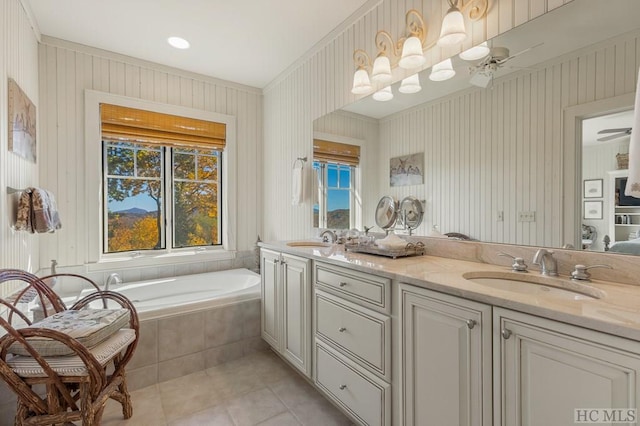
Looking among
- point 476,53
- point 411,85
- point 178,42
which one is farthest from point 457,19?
point 178,42

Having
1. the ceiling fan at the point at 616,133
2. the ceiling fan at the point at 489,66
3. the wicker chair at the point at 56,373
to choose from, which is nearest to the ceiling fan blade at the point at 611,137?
the ceiling fan at the point at 616,133

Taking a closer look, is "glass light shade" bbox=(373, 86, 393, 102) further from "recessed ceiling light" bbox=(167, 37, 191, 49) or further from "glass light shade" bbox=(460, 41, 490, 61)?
"recessed ceiling light" bbox=(167, 37, 191, 49)

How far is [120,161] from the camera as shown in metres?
3.00

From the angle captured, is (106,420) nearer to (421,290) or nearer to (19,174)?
(19,174)

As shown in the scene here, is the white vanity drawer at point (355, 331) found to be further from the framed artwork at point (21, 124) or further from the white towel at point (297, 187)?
the framed artwork at point (21, 124)

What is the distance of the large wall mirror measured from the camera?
3.72 ft

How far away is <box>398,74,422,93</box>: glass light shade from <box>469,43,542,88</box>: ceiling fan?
12.7 inches

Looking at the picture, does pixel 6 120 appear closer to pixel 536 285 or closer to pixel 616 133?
pixel 536 285

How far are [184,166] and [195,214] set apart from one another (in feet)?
1.78

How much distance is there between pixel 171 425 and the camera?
1698mm

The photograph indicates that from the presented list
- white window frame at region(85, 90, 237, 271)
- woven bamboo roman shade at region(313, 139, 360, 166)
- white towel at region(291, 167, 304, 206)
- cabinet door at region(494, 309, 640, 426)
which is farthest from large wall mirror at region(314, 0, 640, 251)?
white window frame at region(85, 90, 237, 271)

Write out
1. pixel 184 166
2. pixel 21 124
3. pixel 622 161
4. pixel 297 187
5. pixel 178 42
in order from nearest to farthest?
pixel 622 161 → pixel 21 124 → pixel 178 42 → pixel 297 187 → pixel 184 166

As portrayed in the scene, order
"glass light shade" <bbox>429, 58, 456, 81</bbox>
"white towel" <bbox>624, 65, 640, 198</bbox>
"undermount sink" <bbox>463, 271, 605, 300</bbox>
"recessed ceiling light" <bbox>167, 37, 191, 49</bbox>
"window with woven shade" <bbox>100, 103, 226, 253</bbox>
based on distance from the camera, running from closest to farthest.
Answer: "white towel" <bbox>624, 65, 640, 198</bbox> < "undermount sink" <bbox>463, 271, 605, 300</bbox> < "glass light shade" <bbox>429, 58, 456, 81</bbox> < "recessed ceiling light" <bbox>167, 37, 191, 49</bbox> < "window with woven shade" <bbox>100, 103, 226, 253</bbox>

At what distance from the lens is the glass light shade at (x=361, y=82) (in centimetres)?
210
